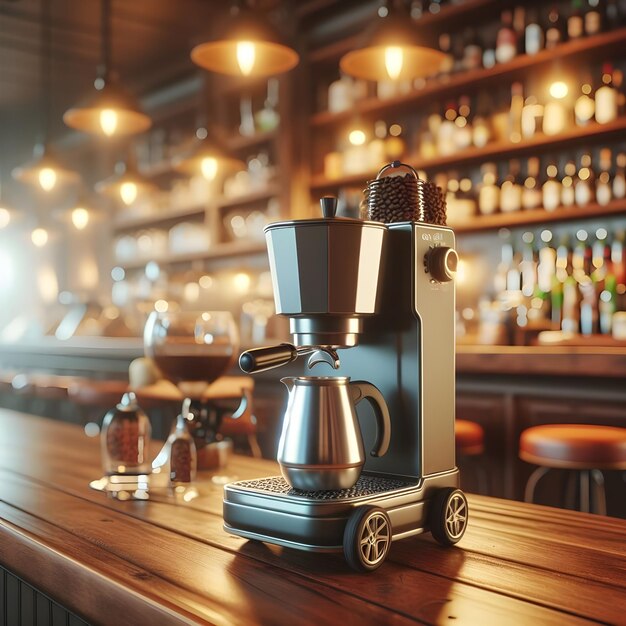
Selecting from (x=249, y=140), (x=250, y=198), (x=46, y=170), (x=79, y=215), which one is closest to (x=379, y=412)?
(x=46, y=170)

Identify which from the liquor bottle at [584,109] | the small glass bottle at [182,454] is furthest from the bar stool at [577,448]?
the liquor bottle at [584,109]

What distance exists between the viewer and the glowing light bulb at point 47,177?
460cm

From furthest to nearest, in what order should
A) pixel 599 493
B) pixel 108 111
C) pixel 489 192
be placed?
pixel 489 192
pixel 108 111
pixel 599 493

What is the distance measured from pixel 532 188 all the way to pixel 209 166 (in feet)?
5.80

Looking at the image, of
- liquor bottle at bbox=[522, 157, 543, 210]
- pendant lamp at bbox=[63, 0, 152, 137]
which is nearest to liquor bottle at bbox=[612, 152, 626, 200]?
liquor bottle at bbox=[522, 157, 543, 210]

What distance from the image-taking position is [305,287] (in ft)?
3.06

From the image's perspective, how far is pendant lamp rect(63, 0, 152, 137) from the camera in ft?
11.4

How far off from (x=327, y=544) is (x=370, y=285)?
317 mm

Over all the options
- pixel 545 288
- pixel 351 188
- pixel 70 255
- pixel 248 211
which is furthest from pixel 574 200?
pixel 70 255

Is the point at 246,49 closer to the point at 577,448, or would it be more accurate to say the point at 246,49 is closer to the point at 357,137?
the point at 577,448

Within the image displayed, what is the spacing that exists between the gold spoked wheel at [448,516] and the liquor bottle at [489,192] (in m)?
3.44

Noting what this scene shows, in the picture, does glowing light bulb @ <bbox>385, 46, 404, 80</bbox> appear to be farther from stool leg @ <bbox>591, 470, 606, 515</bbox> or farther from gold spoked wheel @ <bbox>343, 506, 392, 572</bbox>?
gold spoked wheel @ <bbox>343, 506, 392, 572</bbox>

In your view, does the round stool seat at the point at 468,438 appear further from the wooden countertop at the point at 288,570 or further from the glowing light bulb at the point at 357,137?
the glowing light bulb at the point at 357,137

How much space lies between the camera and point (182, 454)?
4.17 feet
